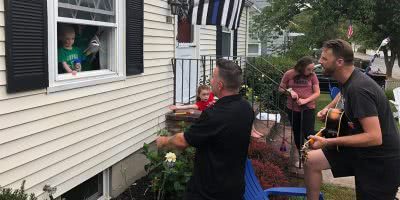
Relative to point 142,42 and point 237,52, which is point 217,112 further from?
point 237,52

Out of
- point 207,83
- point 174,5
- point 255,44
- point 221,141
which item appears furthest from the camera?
point 255,44

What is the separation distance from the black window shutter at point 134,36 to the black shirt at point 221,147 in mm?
2704

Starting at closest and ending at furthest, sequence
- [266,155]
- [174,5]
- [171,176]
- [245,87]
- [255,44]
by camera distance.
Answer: [171,176], [266,155], [174,5], [245,87], [255,44]

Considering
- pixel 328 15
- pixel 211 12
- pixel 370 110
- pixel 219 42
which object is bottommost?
pixel 370 110

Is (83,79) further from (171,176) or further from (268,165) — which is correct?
(268,165)

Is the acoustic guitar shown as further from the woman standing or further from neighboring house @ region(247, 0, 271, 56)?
neighboring house @ region(247, 0, 271, 56)

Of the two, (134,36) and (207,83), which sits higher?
(134,36)

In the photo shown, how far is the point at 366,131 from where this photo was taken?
3221mm

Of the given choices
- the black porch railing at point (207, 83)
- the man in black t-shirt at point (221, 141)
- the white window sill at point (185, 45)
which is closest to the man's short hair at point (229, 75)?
the man in black t-shirt at point (221, 141)

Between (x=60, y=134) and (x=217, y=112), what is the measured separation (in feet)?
6.23

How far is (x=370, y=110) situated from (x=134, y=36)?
125 inches

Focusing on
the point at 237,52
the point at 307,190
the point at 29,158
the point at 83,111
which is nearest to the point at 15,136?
the point at 29,158

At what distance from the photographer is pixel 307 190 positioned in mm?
3961

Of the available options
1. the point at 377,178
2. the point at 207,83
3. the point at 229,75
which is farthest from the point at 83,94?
the point at 207,83
